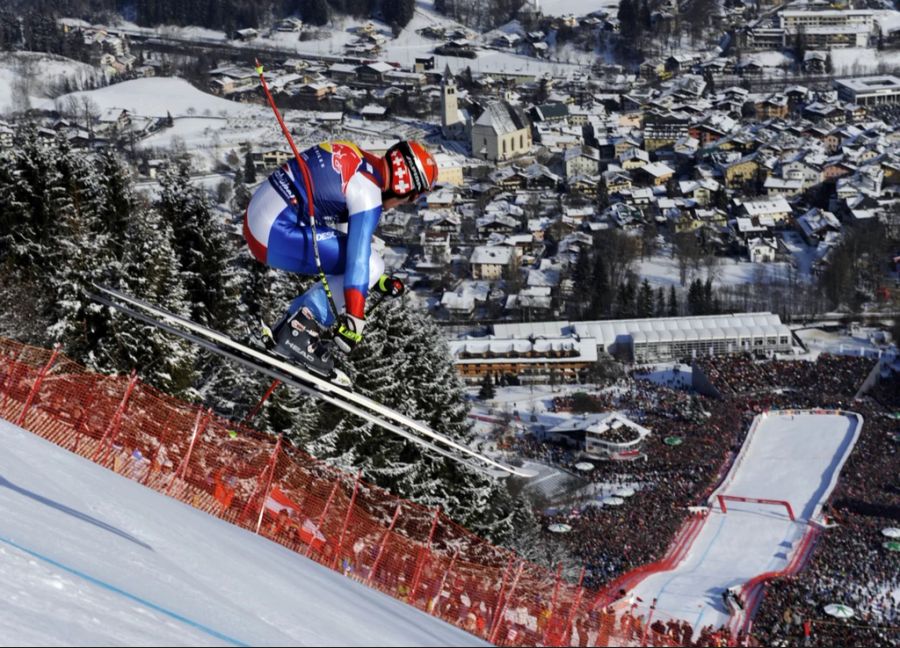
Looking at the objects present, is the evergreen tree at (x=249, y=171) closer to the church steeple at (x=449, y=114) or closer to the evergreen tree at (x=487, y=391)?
the church steeple at (x=449, y=114)

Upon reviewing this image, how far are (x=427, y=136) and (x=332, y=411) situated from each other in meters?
47.2

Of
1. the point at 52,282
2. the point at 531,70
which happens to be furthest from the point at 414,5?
the point at 52,282

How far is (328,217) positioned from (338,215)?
0.13 ft

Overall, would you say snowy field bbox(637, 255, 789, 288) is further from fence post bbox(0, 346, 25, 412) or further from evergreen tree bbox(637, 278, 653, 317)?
fence post bbox(0, 346, 25, 412)

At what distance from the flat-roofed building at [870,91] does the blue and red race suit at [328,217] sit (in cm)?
5677

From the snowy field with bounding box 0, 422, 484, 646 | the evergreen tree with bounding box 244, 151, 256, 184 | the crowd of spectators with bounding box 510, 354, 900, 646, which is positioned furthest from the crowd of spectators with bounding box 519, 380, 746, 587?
the evergreen tree with bounding box 244, 151, 256, 184

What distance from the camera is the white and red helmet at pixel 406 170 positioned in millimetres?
4410

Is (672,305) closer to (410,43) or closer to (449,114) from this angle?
(449,114)

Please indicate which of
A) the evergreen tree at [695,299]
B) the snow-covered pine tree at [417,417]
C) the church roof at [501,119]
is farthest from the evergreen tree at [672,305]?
the church roof at [501,119]

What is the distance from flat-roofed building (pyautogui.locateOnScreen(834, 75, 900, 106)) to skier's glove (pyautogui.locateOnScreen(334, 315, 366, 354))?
5686 centimetres

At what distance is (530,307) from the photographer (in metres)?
33.2

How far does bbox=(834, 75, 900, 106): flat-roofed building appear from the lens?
57097mm

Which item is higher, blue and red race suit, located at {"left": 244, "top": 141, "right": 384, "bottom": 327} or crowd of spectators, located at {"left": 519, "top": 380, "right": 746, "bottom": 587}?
blue and red race suit, located at {"left": 244, "top": 141, "right": 384, "bottom": 327}

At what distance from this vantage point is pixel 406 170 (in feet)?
14.5
